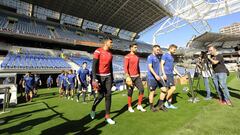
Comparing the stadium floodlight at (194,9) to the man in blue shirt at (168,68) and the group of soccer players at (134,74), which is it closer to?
the man in blue shirt at (168,68)

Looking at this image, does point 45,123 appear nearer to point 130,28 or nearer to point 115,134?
point 115,134

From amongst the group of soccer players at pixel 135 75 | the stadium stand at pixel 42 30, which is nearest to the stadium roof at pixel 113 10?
the stadium stand at pixel 42 30

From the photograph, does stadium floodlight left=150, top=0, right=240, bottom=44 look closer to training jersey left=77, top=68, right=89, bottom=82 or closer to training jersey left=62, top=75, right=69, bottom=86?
training jersey left=62, top=75, right=69, bottom=86

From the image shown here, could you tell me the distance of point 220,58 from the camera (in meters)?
6.75

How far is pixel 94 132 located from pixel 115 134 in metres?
0.54

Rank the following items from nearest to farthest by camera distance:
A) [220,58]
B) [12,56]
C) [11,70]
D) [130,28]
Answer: [220,58] < [11,70] < [12,56] < [130,28]

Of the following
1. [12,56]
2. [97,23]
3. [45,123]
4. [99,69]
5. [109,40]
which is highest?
[97,23]

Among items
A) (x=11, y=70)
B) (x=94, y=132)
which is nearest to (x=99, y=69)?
(x=94, y=132)

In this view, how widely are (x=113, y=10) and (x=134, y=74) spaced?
34.1 m

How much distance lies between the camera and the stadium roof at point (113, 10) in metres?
33.8

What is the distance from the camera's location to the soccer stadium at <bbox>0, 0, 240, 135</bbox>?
16.3 ft

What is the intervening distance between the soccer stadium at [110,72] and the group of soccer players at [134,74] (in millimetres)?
29

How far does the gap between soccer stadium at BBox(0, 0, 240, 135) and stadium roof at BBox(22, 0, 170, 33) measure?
202 mm

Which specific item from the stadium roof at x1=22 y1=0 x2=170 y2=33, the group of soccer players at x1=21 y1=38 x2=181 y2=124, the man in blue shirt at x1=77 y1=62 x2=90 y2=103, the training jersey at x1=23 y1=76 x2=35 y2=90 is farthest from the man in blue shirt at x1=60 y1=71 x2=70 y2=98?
the stadium roof at x1=22 y1=0 x2=170 y2=33
